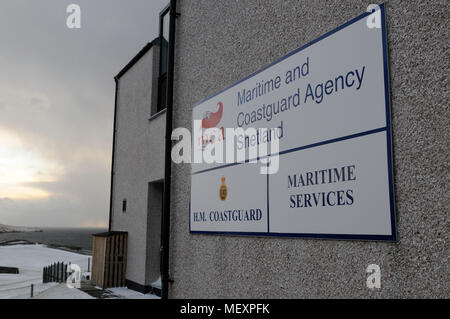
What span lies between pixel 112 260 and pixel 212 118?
7.45m

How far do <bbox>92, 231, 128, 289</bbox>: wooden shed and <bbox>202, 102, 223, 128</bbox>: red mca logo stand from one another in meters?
6.96

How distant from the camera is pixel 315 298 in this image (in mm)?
3047

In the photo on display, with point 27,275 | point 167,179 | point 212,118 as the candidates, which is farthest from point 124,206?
point 27,275

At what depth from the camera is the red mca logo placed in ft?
15.0

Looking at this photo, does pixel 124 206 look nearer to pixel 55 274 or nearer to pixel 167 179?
pixel 167 179

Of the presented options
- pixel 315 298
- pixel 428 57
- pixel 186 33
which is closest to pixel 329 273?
pixel 315 298

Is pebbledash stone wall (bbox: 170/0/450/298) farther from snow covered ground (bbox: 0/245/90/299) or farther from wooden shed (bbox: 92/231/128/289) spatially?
snow covered ground (bbox: 0/245/90/299)

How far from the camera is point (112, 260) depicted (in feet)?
35.3

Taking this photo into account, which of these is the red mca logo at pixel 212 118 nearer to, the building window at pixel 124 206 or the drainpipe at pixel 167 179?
the drainpipe at pixel 167 179

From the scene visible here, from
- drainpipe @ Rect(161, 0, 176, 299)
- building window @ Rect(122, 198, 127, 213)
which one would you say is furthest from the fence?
drainpipe @ Rect(161, 0, 176, 299)

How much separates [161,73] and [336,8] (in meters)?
7.64
